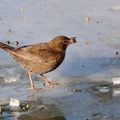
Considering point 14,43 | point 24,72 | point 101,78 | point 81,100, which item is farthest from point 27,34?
point 81,100

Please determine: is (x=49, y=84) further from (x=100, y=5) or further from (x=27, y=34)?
(x=100, y=5)

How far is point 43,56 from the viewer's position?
268 inches

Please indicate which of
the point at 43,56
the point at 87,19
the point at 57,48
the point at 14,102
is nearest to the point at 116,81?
the point at 57,48

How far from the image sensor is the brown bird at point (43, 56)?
6781 millimetres

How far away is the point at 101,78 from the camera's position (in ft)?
23.2

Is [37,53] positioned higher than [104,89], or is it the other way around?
[37,53]

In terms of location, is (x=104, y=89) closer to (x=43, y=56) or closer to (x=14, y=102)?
(x=43, y=56)

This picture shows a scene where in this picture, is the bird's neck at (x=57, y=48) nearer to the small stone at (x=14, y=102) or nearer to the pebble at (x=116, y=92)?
the pebble at (x=116, y=92)

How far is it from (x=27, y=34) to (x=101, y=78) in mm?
2436

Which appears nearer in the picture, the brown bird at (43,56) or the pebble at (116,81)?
the brown bird at (43,56)

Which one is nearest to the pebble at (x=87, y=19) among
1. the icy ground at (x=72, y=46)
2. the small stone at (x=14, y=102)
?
the icy ground at (x=72, y=46)

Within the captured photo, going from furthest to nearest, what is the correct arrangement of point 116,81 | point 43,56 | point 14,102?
point 116,81
point 43,56
point 14,102

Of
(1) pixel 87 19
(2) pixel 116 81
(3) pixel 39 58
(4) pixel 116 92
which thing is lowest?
(4) pixel 116 92

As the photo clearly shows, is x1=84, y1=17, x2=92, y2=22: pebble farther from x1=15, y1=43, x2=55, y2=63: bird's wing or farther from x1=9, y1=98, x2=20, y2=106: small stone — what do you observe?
x1=9, y1=98, x2=20, y2=106: small stone
